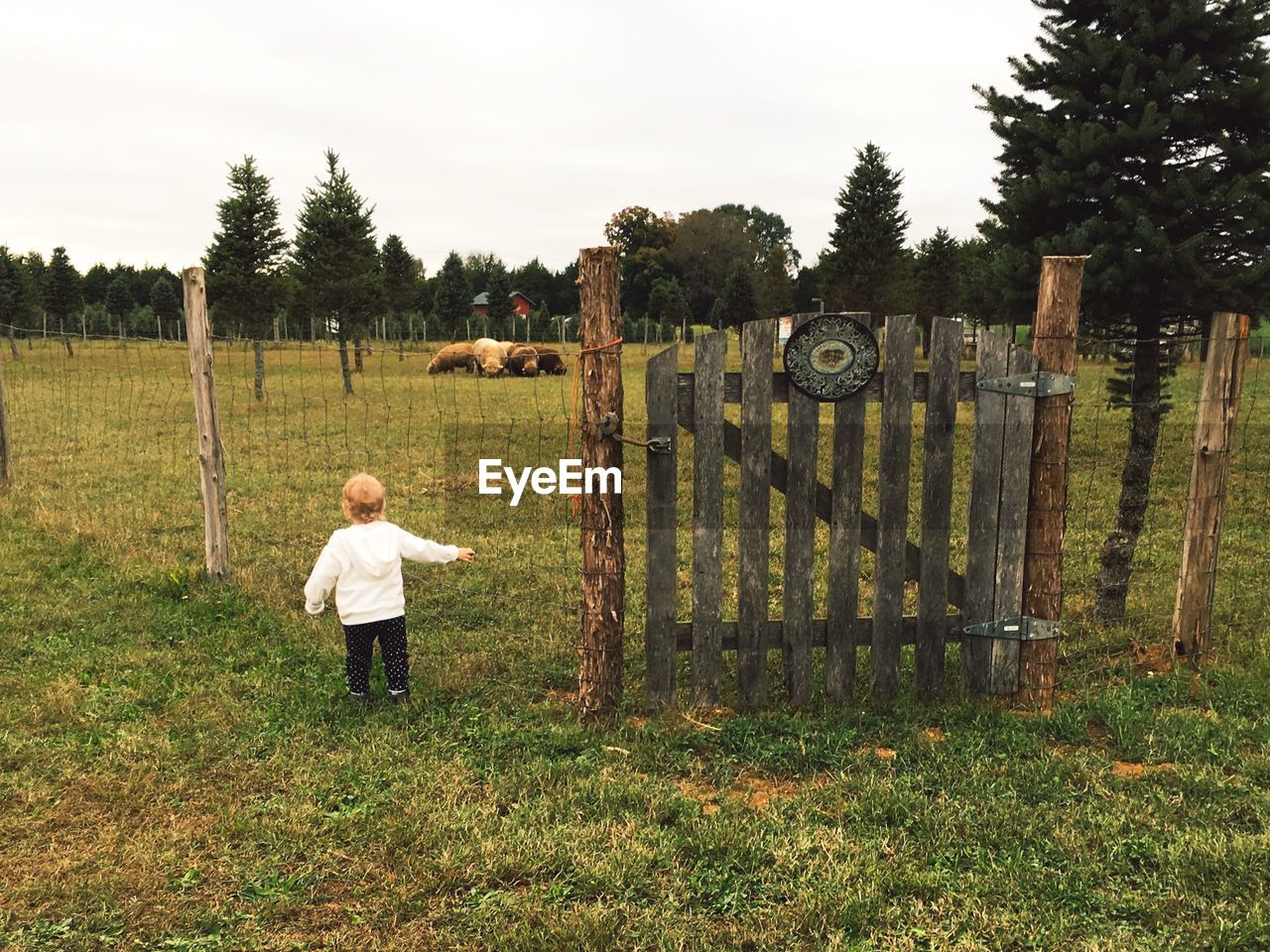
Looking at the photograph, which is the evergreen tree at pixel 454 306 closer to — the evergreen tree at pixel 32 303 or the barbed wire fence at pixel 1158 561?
the evergreen tree at pixel 32 303

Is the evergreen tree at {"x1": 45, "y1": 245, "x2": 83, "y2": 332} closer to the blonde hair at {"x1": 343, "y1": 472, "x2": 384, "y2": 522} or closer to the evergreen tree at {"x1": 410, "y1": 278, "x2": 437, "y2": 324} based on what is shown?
the evergreen tree at {"x1": 410, "y1": 278, "x2": 437, "y2": 324}

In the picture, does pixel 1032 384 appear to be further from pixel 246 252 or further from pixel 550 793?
pixel 246 252

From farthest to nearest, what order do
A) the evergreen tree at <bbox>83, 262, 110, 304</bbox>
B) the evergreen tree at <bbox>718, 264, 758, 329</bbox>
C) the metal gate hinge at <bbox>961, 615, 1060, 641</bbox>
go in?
the evergreen tree at <bbox>83, 262, 110, 304</bbox>
the evergreen tree at <bbox>718, 264, 758, 329</bbox>
the metal gate hinge at <bbox>961, 615, 1060, 641</bbox>

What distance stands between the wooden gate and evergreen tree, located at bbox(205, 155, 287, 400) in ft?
79.3

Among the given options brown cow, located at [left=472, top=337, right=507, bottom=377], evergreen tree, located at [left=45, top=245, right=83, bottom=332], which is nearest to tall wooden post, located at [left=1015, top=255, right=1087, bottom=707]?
brown cow, located at [left=472, top=337, right=507, bottom=377]

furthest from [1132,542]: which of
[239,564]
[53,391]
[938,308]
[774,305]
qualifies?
[774,305]

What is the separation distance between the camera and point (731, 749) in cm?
434

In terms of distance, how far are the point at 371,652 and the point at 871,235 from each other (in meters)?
38.3

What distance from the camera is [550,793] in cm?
391

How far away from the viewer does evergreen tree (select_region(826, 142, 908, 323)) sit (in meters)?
39.2

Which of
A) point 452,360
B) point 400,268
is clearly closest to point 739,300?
point 400,268

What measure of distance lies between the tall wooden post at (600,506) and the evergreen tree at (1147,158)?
5.33m

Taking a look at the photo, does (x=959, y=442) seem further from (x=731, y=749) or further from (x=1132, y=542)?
(x=731, y=749)

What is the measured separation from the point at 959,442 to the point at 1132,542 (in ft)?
24.7
